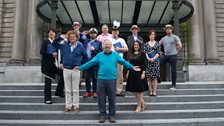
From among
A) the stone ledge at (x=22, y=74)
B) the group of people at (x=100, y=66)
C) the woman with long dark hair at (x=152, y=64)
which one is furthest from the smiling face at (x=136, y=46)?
the stone ledge at (x=22, y=74)

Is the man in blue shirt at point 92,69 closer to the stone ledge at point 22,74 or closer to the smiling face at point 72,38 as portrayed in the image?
the smiling face at point 72,38

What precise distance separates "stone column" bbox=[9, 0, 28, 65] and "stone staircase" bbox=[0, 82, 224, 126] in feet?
28.9

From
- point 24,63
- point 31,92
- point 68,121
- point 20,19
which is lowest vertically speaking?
point 68,121

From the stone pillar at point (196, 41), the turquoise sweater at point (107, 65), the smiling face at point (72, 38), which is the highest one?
the stone pillar at point (196, 41)

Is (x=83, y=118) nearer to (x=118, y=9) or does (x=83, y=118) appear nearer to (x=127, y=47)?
(x=127, y=47)

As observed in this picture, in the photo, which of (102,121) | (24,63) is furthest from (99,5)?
(102,121)

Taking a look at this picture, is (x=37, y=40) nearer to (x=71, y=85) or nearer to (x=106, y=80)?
(x=71, y=85)

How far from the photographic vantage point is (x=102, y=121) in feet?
18.9

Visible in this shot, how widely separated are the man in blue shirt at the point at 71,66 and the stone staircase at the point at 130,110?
373mm

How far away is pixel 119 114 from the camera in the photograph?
248 inches

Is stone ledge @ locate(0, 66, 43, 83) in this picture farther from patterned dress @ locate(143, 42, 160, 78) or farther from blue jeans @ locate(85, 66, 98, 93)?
patterned dress @ locate(143, 42, 160, 78)

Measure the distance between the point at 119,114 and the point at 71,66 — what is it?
1.75 m

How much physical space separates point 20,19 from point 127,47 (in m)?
11.8

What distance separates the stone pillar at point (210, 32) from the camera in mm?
16581
